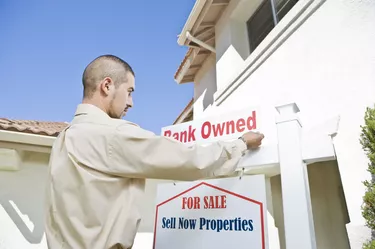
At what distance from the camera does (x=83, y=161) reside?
1.27m

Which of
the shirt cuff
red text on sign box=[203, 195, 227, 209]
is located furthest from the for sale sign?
red text on sign box=[203, 195, 227, 209]

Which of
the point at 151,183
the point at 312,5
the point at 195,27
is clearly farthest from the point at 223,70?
the point at 151,183

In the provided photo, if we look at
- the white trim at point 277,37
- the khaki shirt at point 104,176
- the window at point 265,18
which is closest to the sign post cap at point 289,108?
the khaki shirt at point 104,176

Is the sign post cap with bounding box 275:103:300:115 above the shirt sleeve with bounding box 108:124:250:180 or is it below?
above

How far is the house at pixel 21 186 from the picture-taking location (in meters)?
3.71

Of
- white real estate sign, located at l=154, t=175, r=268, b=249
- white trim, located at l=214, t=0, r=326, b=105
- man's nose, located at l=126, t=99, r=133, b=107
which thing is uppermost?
white trim, located at l=214, t=0, r=326, b=105

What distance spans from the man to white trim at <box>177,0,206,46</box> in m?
4.49

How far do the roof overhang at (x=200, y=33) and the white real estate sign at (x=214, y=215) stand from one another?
4.17 m

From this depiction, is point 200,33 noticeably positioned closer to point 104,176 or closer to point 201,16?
point 201,16

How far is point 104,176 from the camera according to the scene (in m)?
1.28

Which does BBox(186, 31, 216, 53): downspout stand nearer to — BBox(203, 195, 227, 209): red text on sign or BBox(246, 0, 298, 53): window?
BBox(246, 0, 298, 53): window

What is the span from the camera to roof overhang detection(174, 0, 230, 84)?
5366mm

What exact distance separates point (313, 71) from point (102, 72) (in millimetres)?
2421

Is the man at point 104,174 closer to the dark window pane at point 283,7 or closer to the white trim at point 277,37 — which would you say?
the white trim at point 277,37
